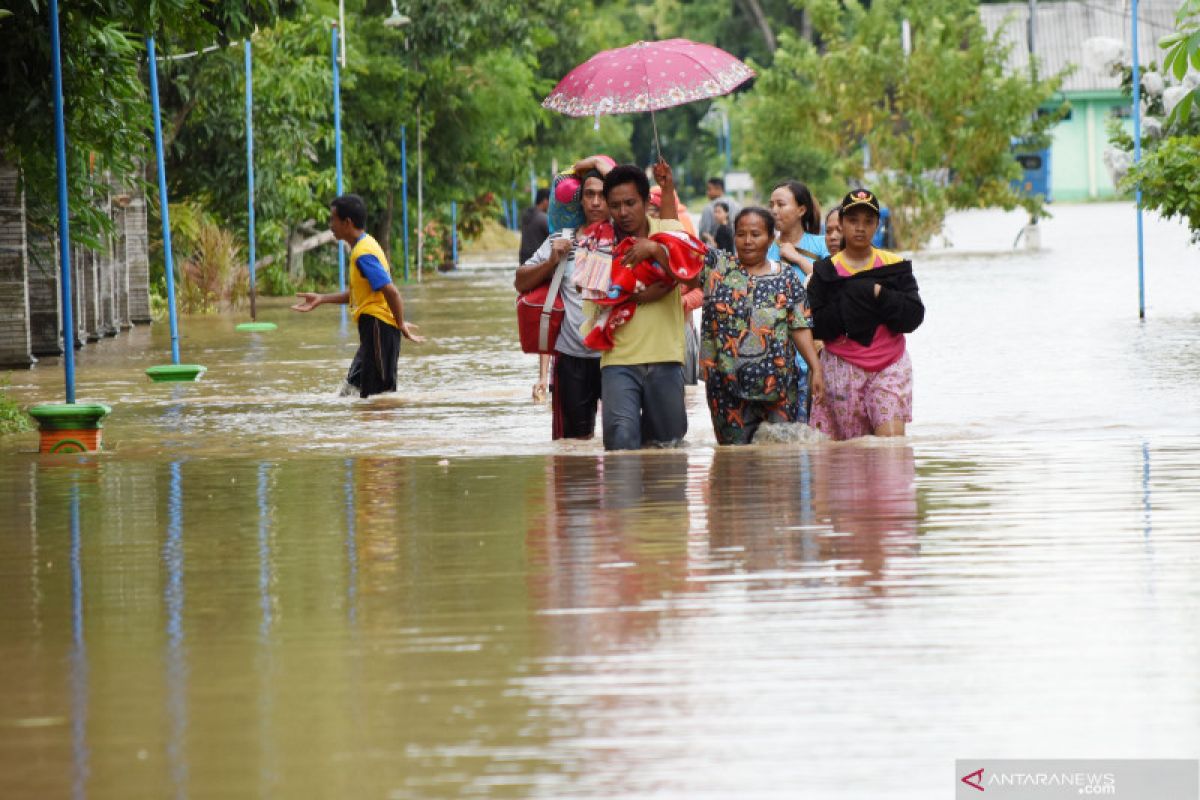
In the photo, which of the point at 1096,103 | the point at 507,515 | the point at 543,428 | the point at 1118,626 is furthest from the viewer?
the point at 1096,103

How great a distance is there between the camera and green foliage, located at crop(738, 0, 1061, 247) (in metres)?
51.3

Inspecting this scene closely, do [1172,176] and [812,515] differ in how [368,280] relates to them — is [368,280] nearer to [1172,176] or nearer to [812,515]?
[812,515]

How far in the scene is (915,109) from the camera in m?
52.0

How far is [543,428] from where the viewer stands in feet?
47.1

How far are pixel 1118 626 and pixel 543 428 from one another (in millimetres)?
7949

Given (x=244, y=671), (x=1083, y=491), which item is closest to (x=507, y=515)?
(x=1083, y=491)

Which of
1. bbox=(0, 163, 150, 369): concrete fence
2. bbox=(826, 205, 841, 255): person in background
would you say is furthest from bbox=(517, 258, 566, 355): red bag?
bbox=(0, 163, 150, 369): concrete fence

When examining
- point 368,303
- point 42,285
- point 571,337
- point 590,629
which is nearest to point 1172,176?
point 368,303

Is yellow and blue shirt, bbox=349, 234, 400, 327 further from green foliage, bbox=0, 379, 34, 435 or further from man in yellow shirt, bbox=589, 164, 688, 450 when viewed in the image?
man in yellow shirt, bbox=589, 164, 688, 450

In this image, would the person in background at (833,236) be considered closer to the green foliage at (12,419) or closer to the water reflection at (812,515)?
the water reflection at (812,515)

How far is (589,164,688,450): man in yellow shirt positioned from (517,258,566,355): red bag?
0.44 metres

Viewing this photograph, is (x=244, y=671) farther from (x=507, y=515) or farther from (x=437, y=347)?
(x=437, y=347)

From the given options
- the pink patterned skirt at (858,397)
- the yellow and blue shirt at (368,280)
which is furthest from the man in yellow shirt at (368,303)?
the pink patterned skirt at (858,397)

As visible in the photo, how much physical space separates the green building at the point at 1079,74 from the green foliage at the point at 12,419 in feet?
210
